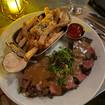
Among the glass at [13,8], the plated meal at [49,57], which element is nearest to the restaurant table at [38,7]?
the glass at [13,8]

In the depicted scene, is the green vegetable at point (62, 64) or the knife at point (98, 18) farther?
the knife at point (98, 18)

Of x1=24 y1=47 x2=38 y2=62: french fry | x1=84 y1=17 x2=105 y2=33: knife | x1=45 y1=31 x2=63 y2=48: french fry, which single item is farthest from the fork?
x1=24 y1=47 x2=38 y2=62: french fry

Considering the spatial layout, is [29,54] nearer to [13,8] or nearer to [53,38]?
[53,38]

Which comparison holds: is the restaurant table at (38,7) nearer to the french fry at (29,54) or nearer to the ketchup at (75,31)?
the ketchup at (75,31)

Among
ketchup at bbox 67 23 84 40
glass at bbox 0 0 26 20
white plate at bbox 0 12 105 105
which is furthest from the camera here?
glass at bbox 0 0 26 20

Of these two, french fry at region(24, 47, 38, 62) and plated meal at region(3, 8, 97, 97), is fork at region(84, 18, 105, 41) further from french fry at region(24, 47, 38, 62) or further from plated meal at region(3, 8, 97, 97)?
french fry at region(24, 47, 38, 62)

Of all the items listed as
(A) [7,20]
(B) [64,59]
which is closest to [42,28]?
(B) [64,59]

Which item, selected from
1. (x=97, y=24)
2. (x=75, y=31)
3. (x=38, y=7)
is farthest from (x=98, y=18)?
(x=38, y=7)

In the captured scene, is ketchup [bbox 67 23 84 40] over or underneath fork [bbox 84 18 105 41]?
over

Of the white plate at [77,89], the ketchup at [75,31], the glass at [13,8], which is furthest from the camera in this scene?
the glass at [13,8]

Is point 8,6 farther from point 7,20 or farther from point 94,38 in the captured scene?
point 94,38
